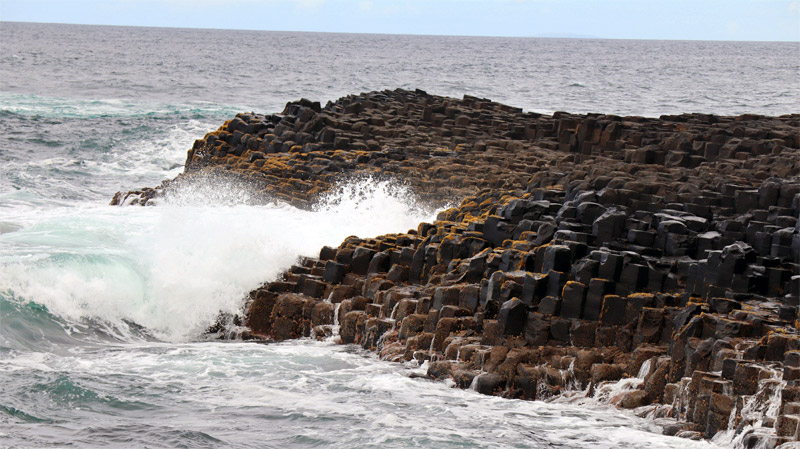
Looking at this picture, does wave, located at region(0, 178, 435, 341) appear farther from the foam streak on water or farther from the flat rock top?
the foam streak on water

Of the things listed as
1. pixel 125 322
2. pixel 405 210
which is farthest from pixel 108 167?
pixel 125 322

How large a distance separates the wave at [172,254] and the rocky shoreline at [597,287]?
629 mm

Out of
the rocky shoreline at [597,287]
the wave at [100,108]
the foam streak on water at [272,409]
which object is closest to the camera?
the foam streak on water at [272,409]

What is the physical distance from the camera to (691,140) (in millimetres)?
20938

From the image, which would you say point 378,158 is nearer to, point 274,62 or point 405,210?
point 405,210

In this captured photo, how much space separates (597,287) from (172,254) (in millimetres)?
7486

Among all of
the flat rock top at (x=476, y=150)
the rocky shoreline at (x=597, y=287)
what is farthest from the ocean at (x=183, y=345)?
the flat rock top at (x=476, y=150)

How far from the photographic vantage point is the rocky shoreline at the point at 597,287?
33.7 feet

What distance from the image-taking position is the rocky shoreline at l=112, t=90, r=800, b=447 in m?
10.3

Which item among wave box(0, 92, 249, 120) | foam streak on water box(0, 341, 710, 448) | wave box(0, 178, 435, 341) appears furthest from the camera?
wave box(0, 92, 249, 120)

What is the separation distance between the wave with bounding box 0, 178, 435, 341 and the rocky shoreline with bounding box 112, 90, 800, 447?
629mm

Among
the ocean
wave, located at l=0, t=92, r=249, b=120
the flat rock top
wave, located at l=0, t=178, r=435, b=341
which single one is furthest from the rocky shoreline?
wave, located at l=0, t=92, r=249, b=120

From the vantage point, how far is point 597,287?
38.8 ft

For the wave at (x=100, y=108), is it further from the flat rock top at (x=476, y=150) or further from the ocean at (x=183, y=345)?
the flat rock top at (x=476, y=150)
